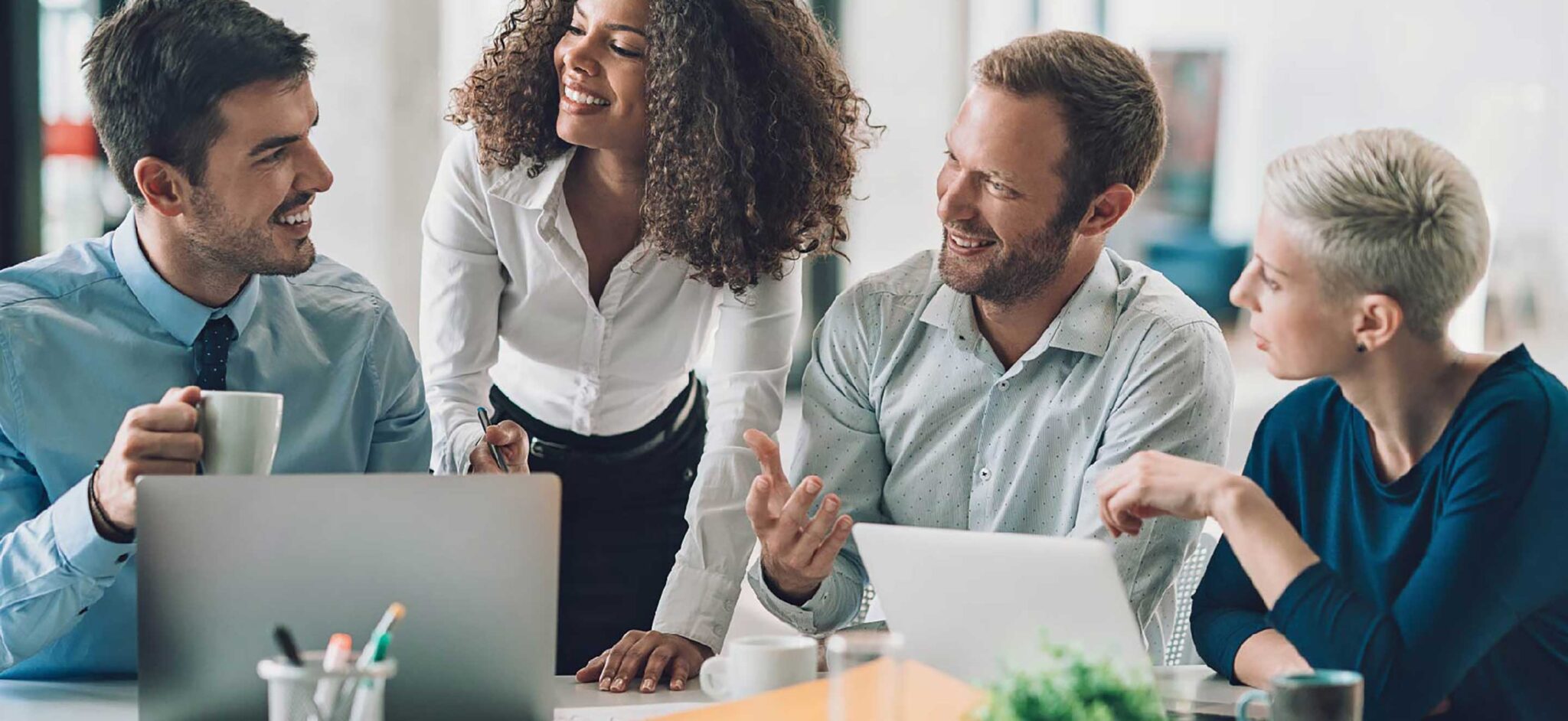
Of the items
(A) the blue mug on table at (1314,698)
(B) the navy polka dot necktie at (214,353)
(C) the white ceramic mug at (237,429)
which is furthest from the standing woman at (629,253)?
(A) the blue mug on table at (1314,698)

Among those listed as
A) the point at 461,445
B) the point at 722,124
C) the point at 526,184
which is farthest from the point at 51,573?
the point at 722,124

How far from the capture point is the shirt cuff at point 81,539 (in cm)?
158

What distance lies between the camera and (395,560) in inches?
50.7

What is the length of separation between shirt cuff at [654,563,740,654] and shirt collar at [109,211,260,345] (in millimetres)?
668

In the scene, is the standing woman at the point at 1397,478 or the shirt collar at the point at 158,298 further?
the shirt collar at the point at 158,298

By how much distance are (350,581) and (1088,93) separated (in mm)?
1201

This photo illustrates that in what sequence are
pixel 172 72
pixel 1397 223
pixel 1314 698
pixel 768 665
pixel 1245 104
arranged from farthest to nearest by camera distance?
1. pixel 1245 104
2. pixel 172 72
3. pixel 1397 223
4. pixel 768 665
5. pixel 1314 698

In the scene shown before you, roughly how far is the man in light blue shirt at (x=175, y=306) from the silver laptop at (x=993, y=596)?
89 centimetres

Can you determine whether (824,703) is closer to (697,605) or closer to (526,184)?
(697,605)

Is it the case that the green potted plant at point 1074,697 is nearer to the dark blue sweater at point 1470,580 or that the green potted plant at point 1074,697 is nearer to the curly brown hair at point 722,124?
the dark blue sweater at point 1470,580

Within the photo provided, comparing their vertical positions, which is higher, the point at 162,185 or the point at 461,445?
the point at 162,185

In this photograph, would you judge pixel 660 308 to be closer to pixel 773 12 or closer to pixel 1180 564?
pixel 773 12

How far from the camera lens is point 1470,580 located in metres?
1.49

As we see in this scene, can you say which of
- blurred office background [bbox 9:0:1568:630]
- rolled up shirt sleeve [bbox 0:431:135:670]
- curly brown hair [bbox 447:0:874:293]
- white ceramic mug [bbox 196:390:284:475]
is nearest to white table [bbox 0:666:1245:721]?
rolled up shirt sleeve [bbox 0:431:135:670]
